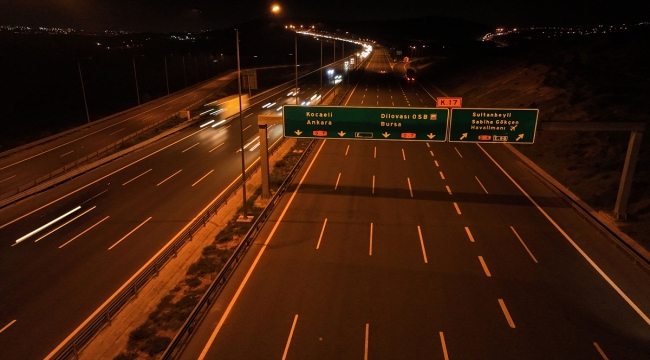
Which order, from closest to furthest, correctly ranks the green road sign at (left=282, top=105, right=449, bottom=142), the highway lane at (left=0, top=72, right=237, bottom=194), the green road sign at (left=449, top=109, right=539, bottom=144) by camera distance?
the green road sign at (left=449, top=109, right=539, bottom=144), the green road sign at (left=282, top=105, right=449, bottom=142), the highway lane at (left=0, top=72, right=237, bottom=194)

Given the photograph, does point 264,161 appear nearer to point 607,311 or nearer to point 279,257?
point 279,257

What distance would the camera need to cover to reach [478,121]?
23.5 meters

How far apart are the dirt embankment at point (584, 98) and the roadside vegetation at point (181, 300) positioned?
21049 millimetres

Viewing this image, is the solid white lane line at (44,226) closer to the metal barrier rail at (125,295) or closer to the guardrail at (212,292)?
the metal barrier rail at (125,295)

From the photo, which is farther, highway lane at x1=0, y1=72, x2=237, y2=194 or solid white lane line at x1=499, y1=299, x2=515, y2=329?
highway lane at x1=0, y1=72, x2=237, y2=194

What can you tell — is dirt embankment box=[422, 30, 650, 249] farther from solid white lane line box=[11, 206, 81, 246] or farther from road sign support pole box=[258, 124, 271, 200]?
solid white lane line box=[11, 206, 81, 246]

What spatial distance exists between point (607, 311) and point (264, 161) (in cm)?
1988

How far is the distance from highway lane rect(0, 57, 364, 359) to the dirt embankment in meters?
25.9

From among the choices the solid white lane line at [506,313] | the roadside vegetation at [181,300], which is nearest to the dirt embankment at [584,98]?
the solid white lane line at [506,313]

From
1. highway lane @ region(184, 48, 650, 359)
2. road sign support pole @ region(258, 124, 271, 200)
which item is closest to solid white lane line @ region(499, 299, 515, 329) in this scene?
highway lane @ region(184, 48, 650, 359)

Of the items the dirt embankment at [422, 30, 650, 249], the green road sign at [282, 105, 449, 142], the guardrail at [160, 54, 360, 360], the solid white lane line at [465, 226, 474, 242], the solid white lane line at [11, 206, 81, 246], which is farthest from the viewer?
the dirt embankment at [422, 30, 650, 249]

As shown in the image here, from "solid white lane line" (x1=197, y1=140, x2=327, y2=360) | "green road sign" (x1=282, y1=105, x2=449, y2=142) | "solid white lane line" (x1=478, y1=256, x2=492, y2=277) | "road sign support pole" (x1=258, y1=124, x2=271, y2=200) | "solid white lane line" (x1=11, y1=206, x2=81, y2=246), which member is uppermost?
"green road sign" (x1=282, y1=105, x2=449, y2=142)

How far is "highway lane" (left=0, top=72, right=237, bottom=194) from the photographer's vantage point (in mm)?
34969

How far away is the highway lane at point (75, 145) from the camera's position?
3497 cm
